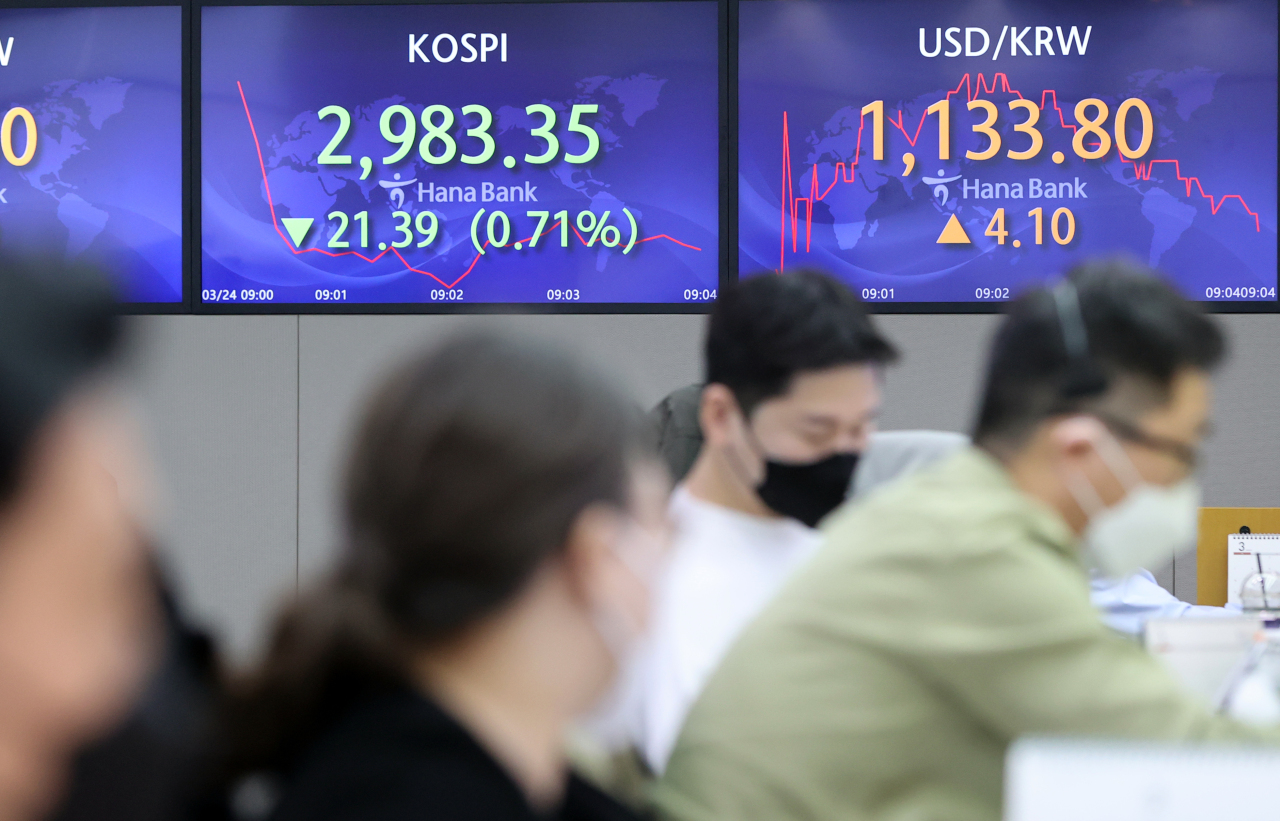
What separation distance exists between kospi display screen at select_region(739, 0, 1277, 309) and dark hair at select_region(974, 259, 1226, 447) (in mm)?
1832

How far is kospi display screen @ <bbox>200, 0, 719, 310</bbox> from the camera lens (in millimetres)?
2895

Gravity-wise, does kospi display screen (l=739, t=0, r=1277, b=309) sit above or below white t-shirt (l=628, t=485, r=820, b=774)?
above

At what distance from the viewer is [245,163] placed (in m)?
2.91

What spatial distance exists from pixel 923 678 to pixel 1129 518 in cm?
29

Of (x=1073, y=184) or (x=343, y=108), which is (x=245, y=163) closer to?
(x=343, y=108)

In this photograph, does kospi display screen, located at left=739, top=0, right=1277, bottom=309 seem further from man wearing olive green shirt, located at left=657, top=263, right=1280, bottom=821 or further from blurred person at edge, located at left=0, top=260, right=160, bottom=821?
blurred person at edge, located at left=0, top=260, right=160, bottom=821

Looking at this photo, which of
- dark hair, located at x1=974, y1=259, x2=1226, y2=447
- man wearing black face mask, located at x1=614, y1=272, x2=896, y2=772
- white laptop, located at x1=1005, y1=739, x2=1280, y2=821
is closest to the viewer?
white laptop, located at x1=1005, y1=739, x2=1280, y2=821

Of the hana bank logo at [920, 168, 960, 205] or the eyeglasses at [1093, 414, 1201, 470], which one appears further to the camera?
the hana bank logo at [920, 168, 960, 205]

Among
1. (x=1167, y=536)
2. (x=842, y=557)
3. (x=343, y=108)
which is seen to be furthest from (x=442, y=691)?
(x=343, y=108)

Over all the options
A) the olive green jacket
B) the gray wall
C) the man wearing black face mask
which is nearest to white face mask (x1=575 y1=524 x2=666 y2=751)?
the olive green jacket

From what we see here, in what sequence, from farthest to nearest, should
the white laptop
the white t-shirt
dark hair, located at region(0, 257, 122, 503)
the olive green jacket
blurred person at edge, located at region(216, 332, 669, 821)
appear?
the white t-shirt → the olive green jacket → the white laptop → blurred person at edge, located at region(216, 332, 669, 821) → dark hair, located at region(0, 257, 122, 503)

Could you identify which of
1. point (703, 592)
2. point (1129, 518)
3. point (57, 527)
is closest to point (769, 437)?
point (703, 592)

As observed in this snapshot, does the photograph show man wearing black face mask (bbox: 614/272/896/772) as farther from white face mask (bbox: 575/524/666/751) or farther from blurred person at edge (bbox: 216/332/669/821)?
blurred person at edge (bbox: 216/332/669/821)

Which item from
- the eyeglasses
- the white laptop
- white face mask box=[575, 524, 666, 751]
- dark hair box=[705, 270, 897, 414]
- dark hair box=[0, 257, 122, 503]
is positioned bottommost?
the white laptop
